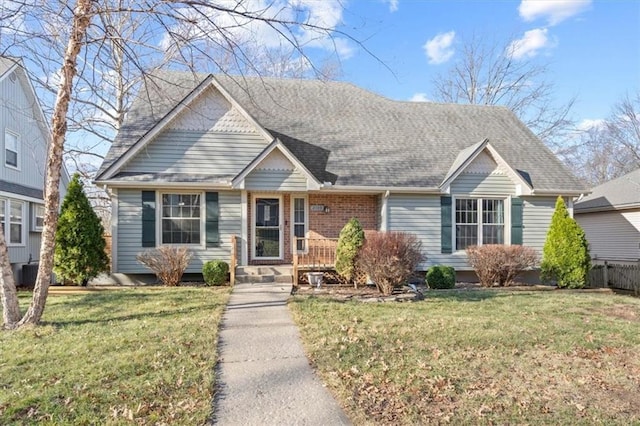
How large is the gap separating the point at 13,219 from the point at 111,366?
13461mm

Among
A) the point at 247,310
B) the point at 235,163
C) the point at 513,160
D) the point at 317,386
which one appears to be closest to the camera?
the point at 317,386

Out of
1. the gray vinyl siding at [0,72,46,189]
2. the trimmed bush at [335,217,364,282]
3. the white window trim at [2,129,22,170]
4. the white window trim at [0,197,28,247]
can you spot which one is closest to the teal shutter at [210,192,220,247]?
the trimmed bush at [335,217,364,282]

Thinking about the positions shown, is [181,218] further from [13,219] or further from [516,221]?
[516,221]

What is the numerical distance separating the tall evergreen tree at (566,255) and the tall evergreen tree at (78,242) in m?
11.6

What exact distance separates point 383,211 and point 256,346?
751 centimetres

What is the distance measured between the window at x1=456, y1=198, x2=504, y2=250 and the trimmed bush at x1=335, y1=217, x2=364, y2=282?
4081 mm

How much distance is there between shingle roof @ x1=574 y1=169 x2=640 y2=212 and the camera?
16328 millimetres

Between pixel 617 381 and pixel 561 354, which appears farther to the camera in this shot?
pixel 561 354

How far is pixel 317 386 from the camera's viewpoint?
14.2 ft

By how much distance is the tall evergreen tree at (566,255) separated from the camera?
11328mm

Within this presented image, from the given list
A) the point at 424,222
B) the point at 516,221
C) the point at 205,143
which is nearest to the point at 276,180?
the point at 205,143

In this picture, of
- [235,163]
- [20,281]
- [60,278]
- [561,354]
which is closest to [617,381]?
[561,354]

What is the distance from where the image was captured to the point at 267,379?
4.47m

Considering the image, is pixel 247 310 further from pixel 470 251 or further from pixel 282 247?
pixel 470 251
